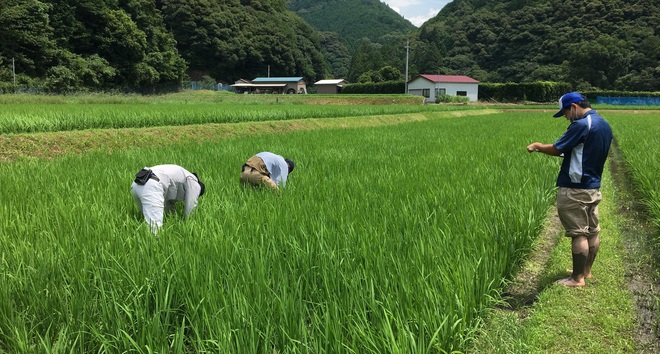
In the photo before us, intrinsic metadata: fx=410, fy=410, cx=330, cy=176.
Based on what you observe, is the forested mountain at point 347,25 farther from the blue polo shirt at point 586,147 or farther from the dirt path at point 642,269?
the blue polo shirt at point 586,147

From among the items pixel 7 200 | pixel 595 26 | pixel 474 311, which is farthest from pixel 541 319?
pixel 595 26

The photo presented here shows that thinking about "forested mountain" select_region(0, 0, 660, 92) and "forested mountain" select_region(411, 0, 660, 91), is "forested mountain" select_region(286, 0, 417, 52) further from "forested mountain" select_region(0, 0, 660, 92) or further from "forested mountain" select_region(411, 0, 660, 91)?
"forested mountain" select_region(411, 0, 660, 91)

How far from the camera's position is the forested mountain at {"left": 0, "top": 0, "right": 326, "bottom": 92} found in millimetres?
28266

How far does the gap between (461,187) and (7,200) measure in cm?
437

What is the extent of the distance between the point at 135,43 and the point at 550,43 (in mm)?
51267

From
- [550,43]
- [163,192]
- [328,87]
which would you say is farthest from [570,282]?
[328,87]

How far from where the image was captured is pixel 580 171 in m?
2.80

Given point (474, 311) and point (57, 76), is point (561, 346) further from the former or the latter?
point (57, 76)

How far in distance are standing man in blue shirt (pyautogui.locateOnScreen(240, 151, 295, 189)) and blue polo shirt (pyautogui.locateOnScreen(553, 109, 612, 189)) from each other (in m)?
2.51

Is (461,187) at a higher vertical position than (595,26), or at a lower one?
lower

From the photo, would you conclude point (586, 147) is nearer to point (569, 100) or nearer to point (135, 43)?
point (569, 100)

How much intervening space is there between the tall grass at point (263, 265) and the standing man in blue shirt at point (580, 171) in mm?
372

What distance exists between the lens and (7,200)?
3.73m

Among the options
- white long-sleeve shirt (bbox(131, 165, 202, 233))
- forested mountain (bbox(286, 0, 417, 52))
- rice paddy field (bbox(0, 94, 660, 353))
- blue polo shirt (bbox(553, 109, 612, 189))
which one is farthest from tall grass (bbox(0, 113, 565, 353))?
forested mountain (bbox(286, 0, 417, 52))
